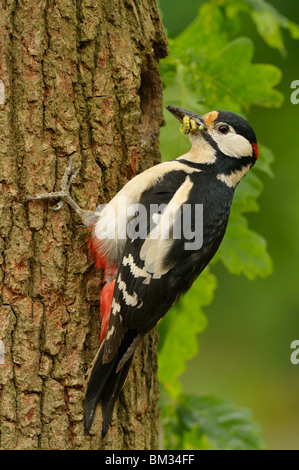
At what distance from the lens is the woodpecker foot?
2223 mm

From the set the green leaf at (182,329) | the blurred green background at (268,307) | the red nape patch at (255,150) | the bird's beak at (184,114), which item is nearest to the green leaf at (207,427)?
the green leaf at (182,329)

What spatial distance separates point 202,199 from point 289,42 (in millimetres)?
2669

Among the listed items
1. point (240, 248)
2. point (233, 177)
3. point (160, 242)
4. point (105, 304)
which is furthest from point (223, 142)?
point (105, 304)

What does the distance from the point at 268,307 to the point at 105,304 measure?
10.6ft

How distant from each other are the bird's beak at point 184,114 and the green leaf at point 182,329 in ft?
2.31

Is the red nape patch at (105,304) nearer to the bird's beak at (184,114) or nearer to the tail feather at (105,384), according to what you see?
the tail feather at (105,384)

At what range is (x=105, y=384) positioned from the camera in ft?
7.45

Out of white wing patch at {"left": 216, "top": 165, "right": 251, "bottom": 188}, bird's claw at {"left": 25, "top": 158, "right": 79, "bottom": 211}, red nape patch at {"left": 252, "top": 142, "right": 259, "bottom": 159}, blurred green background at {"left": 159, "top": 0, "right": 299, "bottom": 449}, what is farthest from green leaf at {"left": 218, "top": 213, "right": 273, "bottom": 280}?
blurred green background at {"left": 159, "top": 0, "right": 299, "bottom": 449}

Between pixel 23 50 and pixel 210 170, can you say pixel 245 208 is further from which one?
pixel 23 50

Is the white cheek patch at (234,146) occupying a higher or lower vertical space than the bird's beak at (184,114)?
lower

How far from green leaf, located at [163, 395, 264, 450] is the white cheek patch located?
3.86 ft

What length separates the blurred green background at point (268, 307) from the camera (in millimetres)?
4277

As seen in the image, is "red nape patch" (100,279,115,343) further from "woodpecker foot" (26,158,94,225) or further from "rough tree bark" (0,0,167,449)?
"woodpecker foot" (26,158,94,225)

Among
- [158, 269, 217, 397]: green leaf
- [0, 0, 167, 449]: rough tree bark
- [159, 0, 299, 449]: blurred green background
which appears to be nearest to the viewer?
[0, 0, 167, 449]: rough tree bark
